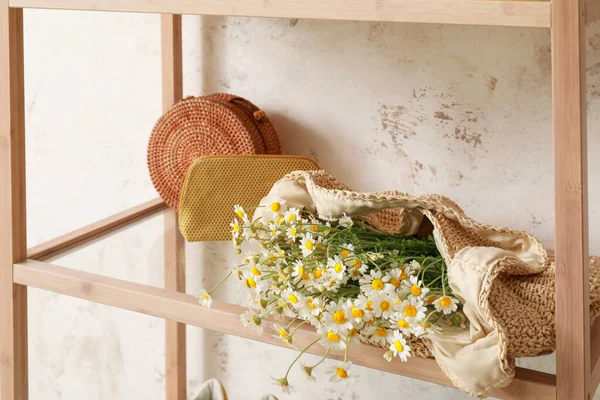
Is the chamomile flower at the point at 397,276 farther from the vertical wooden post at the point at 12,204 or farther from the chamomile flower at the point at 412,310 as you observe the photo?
the vertical wooden post at the point at 12,204

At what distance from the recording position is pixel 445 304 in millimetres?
670

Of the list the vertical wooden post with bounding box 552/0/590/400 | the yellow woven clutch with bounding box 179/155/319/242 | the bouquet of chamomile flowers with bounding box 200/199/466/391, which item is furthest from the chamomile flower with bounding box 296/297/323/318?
the yellow woven clutch with bounding box 179/155/319/242

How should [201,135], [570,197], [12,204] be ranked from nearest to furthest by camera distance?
[570,197] → [12,204] → [201,135]

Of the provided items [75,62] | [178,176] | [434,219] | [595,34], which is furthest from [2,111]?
[595,34]

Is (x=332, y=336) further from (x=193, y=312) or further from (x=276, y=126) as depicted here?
(x=276, y=126)

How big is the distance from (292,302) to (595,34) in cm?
53

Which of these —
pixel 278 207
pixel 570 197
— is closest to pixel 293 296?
pixel 278 207

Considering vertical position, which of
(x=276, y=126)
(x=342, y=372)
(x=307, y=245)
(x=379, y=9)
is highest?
(x=379, y=9)

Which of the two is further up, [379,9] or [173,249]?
[379,9]

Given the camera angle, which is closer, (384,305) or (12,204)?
(384,305)

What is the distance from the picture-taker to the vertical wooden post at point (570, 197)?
0.59 meters

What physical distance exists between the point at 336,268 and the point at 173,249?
422mm

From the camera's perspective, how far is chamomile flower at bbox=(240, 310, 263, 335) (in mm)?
752

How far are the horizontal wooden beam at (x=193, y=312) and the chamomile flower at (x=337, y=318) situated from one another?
0.07 metres
